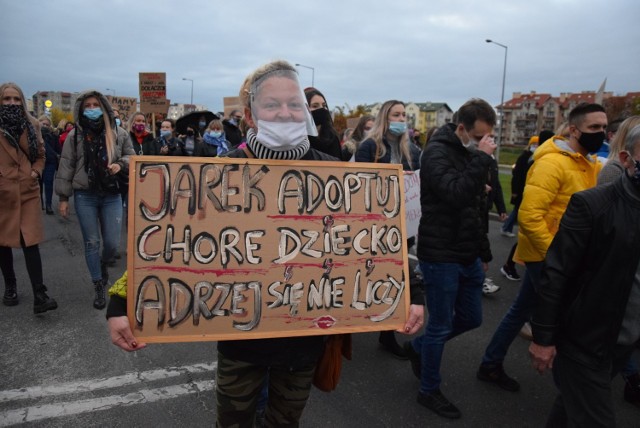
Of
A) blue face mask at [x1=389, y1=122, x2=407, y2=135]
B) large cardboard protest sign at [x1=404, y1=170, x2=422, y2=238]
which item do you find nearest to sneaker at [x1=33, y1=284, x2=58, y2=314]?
large cardboard protest sign at [x1=404, y1=170, x2=422, y2=238]

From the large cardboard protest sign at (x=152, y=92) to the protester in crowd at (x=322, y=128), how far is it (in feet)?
26.8

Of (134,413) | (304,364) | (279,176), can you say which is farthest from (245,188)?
(134,413)

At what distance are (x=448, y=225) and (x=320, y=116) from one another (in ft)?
4.88

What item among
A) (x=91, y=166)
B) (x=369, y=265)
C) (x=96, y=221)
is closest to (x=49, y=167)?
(x=96, y=221)

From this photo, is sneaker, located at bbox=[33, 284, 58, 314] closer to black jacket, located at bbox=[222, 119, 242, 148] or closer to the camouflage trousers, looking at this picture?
the camouflage trousers

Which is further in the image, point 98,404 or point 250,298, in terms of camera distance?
point 98,404

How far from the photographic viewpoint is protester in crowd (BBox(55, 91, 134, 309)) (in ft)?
14.0

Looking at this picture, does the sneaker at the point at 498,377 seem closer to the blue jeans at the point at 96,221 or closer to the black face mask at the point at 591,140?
the black face mask at the point at 591,140

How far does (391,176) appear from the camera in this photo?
1982 mm

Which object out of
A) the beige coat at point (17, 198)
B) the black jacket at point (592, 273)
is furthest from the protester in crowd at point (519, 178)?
the beige coat at point (17, 198)

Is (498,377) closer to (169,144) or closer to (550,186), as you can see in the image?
(550,186)

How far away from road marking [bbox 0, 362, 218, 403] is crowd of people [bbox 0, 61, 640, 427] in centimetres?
93

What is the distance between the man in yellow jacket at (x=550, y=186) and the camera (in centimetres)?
298

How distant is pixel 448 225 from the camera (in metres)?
2.88
